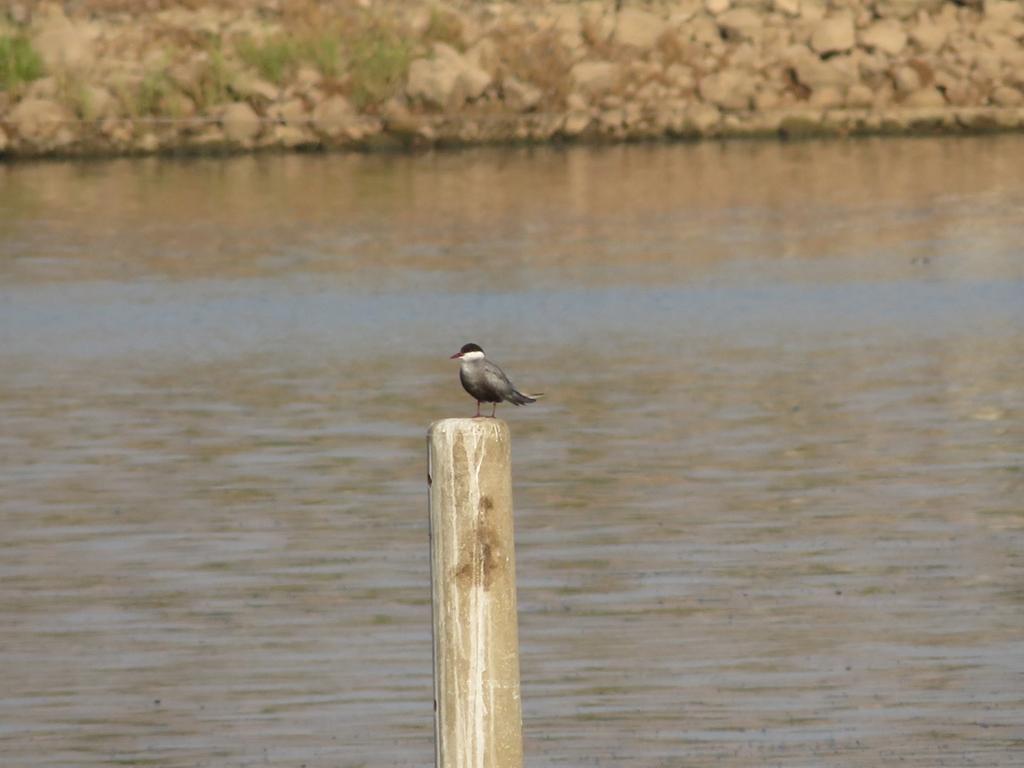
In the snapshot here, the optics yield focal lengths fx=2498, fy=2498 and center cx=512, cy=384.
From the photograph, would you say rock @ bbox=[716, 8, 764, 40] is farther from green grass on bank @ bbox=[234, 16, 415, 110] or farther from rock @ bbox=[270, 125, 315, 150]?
rock @ bbox=[270, 125, 315, 150]

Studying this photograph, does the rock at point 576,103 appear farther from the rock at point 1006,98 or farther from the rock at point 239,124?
the rock at point 1006,98

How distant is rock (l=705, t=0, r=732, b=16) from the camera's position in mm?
42500

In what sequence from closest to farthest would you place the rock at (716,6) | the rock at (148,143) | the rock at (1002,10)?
the rock at (148,143), the rock at (1002,10), the rock at (716,6)

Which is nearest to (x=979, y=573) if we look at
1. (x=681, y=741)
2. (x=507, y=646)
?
(x=681, y=741)

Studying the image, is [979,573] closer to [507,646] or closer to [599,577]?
[599,577]

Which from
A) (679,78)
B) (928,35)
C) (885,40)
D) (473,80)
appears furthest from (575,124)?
(928,35)

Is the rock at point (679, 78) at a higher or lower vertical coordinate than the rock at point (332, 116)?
higher

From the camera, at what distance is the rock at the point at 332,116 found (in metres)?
40.0

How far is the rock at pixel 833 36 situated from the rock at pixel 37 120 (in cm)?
1219

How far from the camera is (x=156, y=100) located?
41031 millimetres

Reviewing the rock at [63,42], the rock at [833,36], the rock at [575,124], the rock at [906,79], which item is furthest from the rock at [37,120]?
the rock at [906,79]

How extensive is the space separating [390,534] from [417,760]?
12.3ft

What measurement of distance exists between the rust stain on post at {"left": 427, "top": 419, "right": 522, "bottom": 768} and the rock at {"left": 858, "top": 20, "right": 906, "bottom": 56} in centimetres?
3557

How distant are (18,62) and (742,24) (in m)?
11.9
